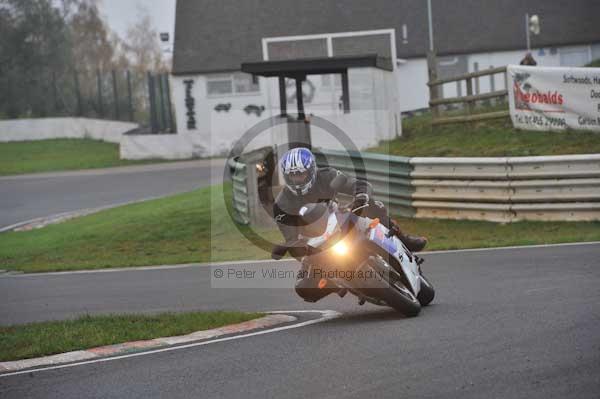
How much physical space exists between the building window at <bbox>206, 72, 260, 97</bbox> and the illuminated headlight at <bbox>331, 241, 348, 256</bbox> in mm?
38684

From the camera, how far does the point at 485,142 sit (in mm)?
21312

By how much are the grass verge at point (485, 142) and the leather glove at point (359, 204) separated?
425 inches

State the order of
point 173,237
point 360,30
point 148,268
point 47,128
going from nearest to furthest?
point 148,268 < point 173,237 < point 360,30 < point 47,128

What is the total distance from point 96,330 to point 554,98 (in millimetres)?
13741

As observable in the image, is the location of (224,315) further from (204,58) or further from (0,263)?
(204,58)

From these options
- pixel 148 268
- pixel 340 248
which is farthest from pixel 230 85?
pixel 340 248

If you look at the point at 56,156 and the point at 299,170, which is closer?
the point at 299,170

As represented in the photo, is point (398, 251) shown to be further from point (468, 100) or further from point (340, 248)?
point (468, 100)

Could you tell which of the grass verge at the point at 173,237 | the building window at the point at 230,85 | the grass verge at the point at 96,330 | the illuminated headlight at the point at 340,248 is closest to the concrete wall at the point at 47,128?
the building window at the point at 230,85

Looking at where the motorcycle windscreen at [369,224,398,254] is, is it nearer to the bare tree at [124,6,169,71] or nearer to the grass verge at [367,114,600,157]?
the grass verge at [367,114,600,157]

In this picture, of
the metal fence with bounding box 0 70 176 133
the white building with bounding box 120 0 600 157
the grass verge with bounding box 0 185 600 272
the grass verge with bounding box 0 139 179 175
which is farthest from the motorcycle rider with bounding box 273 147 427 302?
the metal fence with bounding box 0 70 176 133

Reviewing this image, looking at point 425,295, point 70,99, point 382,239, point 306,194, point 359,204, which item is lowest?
point 425,295

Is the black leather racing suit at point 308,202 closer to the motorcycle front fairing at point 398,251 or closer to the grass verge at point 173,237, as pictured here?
the motorcycle front fairing at point 398,251

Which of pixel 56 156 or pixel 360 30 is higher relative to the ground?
pixel 360 30
